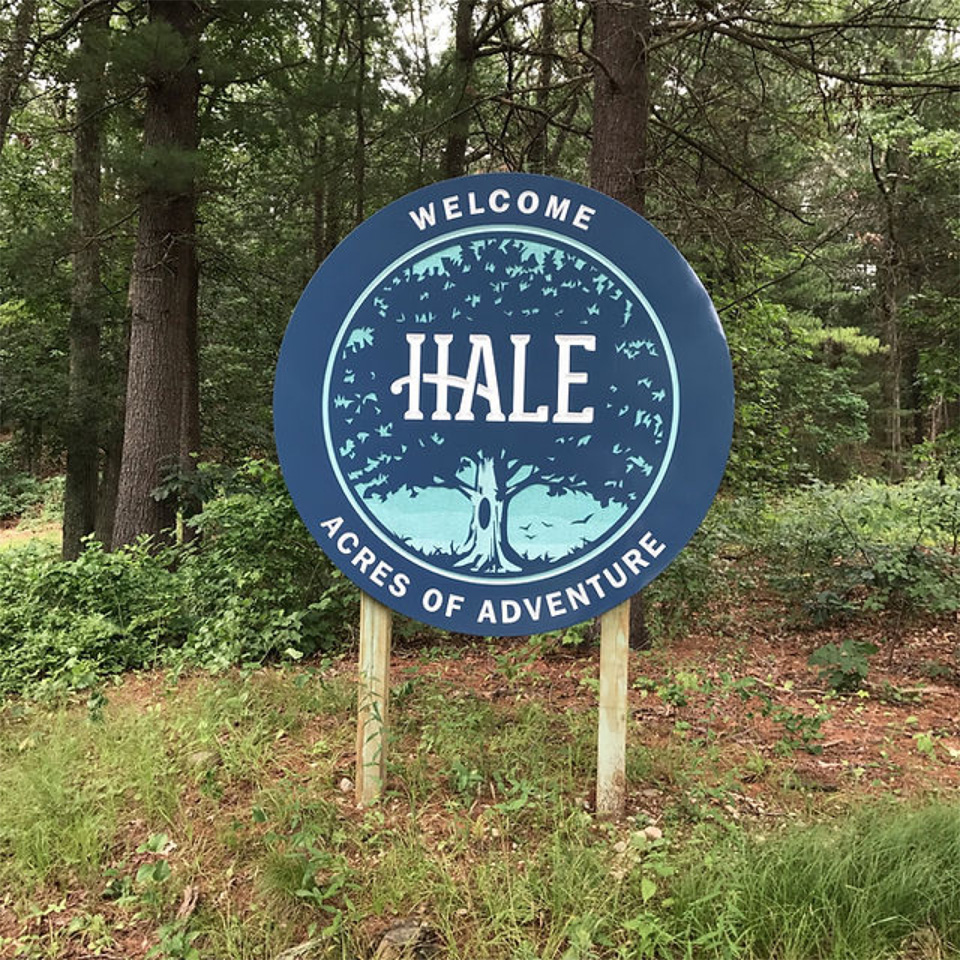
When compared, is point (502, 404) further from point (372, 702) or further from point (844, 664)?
point (844, 664)

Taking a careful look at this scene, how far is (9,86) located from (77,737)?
6.90m

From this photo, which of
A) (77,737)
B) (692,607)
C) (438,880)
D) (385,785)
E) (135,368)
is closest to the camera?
(438,880)

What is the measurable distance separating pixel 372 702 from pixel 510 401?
1.25 meters

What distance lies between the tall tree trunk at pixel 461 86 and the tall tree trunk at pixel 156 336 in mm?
2693

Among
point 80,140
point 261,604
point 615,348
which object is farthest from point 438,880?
point 80,140

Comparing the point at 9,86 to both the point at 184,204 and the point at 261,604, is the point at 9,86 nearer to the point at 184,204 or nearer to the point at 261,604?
the point at 184,204

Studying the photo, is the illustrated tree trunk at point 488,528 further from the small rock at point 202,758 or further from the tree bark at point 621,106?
the tree bark at point 621,106

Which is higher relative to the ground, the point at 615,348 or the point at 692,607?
the point at 615,348

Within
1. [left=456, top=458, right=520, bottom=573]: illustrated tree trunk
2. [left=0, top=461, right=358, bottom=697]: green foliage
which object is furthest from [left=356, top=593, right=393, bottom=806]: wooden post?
[left=0, top=461, right=358, bottom=697]: green foliage

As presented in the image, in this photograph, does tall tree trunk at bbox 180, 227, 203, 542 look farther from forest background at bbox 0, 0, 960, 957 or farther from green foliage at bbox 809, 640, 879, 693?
green foliage at bbox 809, 640, 879, 693

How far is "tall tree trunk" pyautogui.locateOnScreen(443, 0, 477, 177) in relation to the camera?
23.4 ft

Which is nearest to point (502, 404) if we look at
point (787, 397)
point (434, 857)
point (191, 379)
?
point (434, 857)

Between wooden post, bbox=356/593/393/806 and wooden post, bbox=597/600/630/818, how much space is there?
0.81 meters

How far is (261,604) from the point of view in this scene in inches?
196
